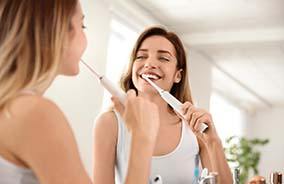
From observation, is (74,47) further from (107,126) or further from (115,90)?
(107,126)

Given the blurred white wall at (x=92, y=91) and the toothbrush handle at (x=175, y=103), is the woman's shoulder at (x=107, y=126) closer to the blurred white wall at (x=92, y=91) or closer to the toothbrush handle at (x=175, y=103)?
the toothbrush handle at (x=175, y=103)

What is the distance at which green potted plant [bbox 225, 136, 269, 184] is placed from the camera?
1.38 metres

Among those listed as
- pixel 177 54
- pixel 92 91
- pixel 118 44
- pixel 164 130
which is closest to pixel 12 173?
pixel 164 130

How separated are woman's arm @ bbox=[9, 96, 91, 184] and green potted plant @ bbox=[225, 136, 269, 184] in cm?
89

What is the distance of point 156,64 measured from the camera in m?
1.07

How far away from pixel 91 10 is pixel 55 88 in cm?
43

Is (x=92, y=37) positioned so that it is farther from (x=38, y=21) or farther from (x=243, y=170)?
(x=38, y=21)

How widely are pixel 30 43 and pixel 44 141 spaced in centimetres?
12

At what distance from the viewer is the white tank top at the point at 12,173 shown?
50cm

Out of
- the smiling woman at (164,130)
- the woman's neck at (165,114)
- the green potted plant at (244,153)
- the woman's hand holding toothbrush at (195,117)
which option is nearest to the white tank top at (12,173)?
the smiling woman at (164,130)

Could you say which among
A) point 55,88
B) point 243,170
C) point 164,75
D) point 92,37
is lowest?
point 243,170

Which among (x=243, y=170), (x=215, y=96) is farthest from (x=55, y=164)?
(x=215, y=96)

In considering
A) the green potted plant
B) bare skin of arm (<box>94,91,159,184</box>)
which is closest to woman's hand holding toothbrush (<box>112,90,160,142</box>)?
bare skin of arm (<box>94,91,159,184</box>)

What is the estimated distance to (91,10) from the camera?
2.03m
